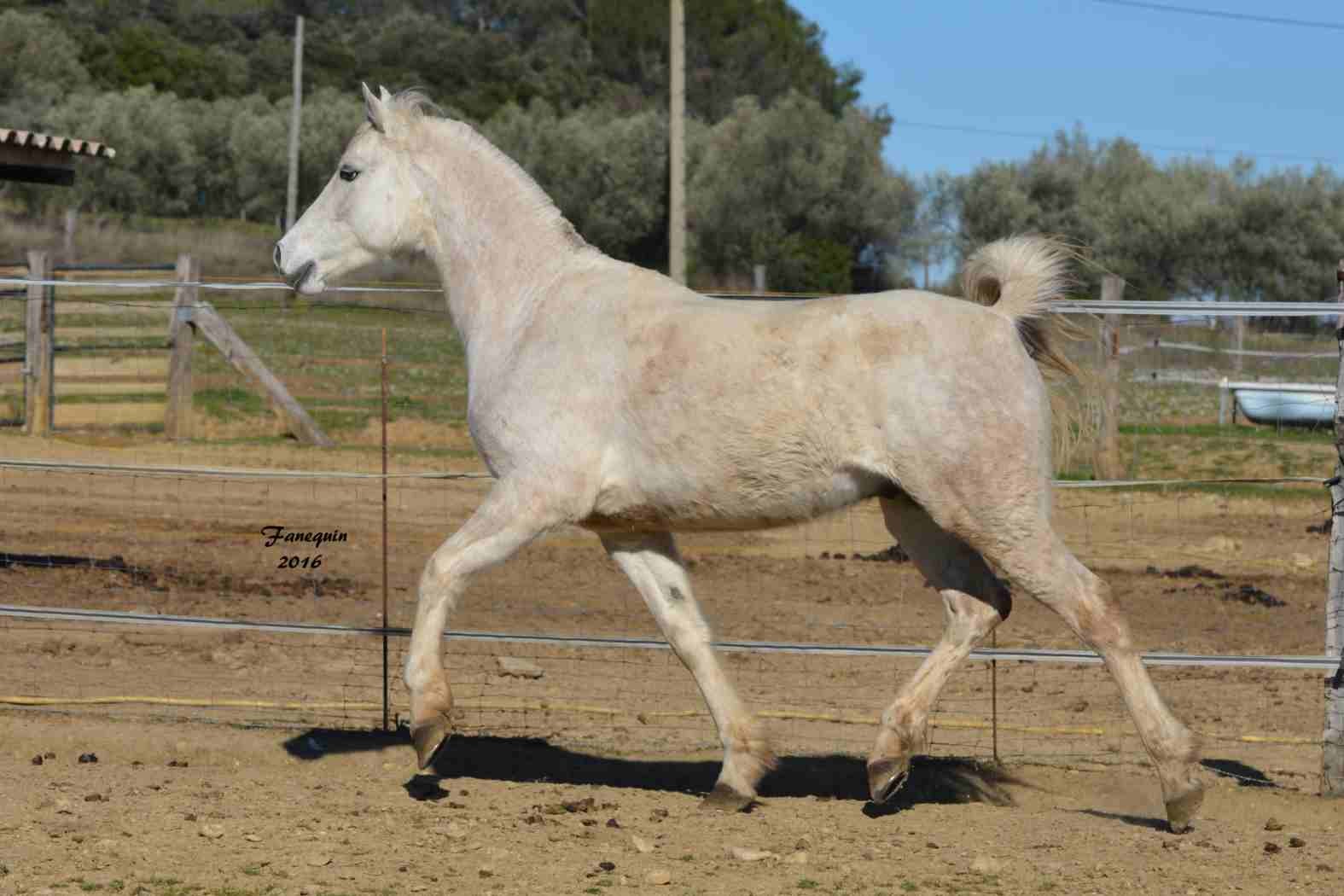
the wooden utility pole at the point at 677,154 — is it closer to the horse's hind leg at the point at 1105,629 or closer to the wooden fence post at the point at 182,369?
the wooden fence post at the point at 182,369

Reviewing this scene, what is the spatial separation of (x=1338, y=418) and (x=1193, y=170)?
37233mm

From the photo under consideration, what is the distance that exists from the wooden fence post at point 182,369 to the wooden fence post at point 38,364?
1.13m

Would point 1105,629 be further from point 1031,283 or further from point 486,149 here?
point 486,149

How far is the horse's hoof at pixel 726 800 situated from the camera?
17.2 feet

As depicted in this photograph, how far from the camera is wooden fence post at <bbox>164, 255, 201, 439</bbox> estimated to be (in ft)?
51.9

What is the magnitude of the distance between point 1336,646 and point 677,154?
13339mm

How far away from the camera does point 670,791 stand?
226 inches

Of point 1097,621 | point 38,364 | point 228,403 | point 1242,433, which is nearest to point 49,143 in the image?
point 38,364

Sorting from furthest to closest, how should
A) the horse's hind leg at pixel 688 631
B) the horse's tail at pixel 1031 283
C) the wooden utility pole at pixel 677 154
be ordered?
the wooden utility pole at pixel 677 154 → the horse's hind leg at pixel 688 631 → the horse's tail at pixel 1031 283

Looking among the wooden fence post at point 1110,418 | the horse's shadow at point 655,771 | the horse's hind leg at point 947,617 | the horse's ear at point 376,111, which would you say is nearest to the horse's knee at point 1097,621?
the horse's hind leg at point 947,617

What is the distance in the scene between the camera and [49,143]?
420 inches

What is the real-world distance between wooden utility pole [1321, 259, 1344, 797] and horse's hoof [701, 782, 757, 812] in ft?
7.06

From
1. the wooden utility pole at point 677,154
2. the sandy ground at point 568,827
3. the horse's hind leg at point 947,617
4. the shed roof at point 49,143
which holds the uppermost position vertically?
the wooden utility pole at point 677,154

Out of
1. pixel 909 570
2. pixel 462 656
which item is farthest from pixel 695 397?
pixel 909 570
